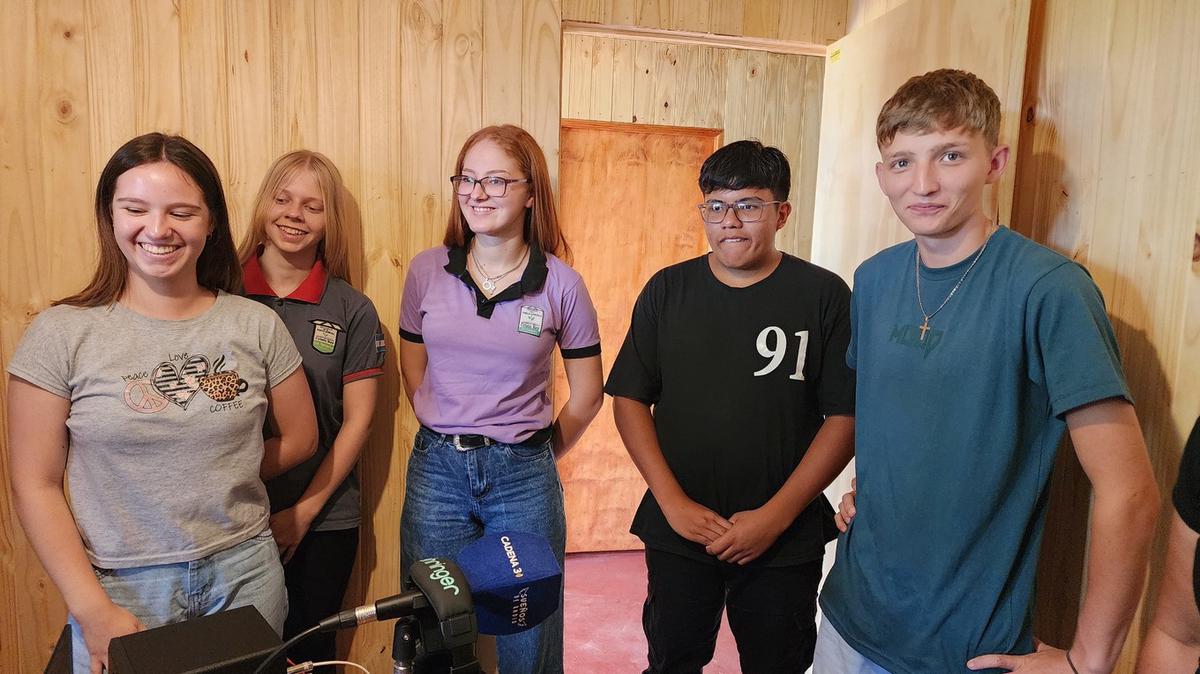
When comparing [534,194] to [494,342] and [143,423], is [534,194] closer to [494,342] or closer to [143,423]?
[494,342]

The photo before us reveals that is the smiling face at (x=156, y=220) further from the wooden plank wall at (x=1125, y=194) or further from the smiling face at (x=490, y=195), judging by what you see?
the wooden plank wall at (x=1125, y=194)

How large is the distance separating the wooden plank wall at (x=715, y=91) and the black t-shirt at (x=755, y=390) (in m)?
1.94

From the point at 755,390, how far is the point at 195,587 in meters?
1.21

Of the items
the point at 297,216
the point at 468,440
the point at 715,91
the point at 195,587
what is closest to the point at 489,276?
the point at 468,440

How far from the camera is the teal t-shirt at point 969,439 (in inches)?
43.5

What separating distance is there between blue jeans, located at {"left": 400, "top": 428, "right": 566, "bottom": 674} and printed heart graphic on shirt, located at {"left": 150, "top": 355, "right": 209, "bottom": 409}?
61cm

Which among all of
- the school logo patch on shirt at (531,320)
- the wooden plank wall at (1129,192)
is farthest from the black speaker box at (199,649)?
the wooden plank wall at (1129,192)

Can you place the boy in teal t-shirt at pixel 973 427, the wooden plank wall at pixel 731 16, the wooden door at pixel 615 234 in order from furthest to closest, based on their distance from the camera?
the wooden door at pixel 615 234
the wooden plank wall at pixel 731 16
the boy in teal t-shirt at pixel 973 427

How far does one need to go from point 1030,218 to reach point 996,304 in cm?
58

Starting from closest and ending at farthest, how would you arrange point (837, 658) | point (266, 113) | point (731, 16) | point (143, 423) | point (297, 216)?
1. point (143, 423)
2. point (837, 658)
3. point (297, 216)
4. point (266, 113)
5. point (731, 16)

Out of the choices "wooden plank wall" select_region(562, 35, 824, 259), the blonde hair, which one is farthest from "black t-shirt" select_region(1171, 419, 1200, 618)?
"wooden plank wall" select_region(562, 35, 824, 259)

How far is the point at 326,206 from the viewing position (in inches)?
77.7

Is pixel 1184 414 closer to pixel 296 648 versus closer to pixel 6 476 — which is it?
pixel 296 648

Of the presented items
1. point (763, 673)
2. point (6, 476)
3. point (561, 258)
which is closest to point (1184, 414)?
point (763, 673)
